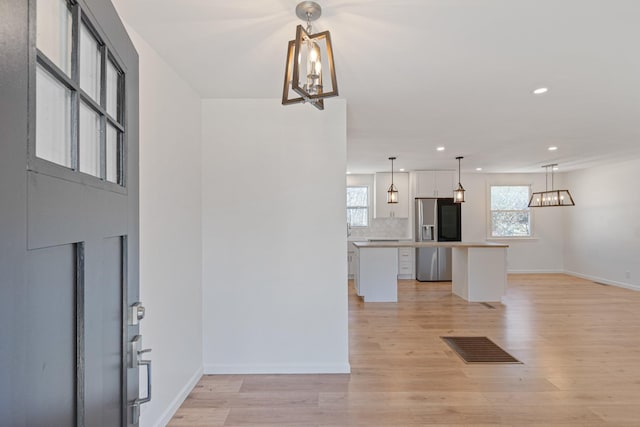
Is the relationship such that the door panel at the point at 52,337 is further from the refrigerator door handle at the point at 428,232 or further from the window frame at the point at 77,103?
the refrigerator door handle at the point at 428,232

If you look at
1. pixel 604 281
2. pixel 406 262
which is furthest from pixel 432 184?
pixel 604 281

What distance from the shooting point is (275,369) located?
2984 millimetres

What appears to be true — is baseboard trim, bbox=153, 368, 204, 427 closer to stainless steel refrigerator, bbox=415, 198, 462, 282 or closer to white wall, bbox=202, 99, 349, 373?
white wall, bbox=202, 99, 349, 373

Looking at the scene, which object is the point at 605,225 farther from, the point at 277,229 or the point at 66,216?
the point at 66,216

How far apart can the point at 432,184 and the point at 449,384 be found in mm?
5343

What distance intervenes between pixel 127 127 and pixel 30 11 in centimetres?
55

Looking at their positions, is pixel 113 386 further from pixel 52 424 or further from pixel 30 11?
pixel 30 11

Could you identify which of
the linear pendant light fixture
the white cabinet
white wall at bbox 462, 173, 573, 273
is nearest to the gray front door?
the linear pendant light fixture

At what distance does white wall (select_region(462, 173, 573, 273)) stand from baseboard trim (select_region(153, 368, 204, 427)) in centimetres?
690

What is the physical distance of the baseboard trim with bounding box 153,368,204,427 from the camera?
7.25 ft

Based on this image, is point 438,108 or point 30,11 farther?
point 438,108

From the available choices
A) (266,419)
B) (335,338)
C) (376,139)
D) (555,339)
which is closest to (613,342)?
(555,339)

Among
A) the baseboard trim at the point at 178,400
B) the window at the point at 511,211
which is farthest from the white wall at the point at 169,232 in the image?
the window at the point at 511,211

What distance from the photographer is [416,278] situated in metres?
7.72
